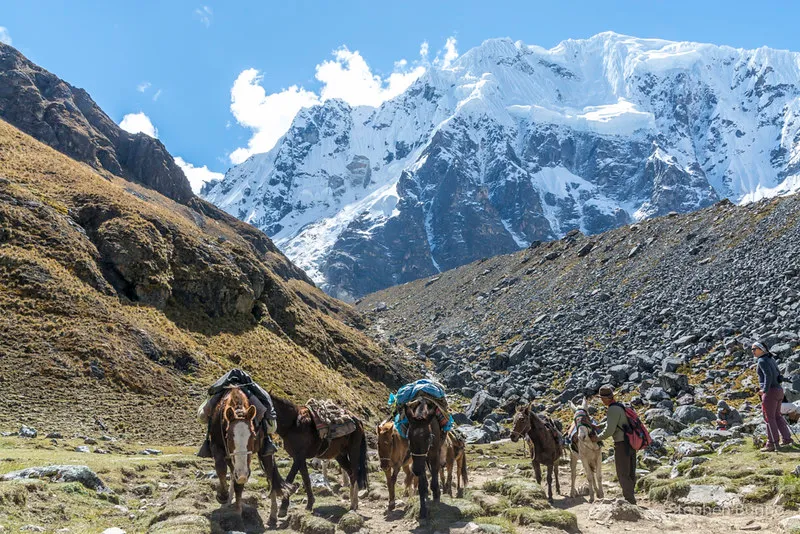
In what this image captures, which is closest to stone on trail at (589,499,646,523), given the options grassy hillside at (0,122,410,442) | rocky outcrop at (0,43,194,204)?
grassy hillside at (0,122,410,442)

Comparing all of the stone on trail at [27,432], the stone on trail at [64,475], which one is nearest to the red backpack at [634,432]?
the stone on trail at [64,475]

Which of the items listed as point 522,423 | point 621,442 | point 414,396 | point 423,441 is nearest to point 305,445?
point 414,396

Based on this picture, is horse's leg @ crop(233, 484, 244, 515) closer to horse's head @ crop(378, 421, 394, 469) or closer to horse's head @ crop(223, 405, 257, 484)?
horse's head @ crop(223, 405, 257, 484)

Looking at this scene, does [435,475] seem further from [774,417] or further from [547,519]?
[774,417]

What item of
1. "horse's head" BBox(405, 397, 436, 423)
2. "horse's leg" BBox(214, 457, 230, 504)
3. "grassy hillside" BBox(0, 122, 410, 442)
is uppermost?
"grassy hillside" BBox(0, 122, 410, 442)

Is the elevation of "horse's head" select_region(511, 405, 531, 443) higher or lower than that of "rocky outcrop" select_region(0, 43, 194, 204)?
lower

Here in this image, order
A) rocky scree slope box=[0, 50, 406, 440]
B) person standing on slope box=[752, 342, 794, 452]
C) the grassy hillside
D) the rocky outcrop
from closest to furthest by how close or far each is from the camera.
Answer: person standing on slope box=[752, 342, 794, 452] < the grassy hillside < rocky scree slope box=[0, 50, 406, 440] < the rocky outcrop

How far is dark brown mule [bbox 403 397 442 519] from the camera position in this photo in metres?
12.3

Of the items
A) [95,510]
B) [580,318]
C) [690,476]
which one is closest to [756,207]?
[580,318]

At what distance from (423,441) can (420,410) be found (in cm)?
63

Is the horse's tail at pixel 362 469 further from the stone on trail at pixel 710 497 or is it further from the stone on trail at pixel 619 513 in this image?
the stone on trail at pixel 710 497

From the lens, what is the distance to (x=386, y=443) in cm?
1564

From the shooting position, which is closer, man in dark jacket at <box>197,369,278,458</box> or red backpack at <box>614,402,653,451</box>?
man in dark jacket at <box>197,369,278,458</box>

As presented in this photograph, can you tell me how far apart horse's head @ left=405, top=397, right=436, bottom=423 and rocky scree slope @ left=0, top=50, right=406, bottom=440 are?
Result: 2063cm
